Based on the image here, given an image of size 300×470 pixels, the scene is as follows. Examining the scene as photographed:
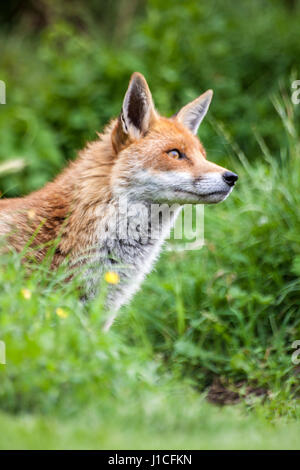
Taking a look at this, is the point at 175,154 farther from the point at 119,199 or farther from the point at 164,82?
the point at 164,82

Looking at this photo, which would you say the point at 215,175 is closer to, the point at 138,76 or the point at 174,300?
the point at 138,76

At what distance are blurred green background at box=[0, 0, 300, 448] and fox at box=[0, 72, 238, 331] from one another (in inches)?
12.1

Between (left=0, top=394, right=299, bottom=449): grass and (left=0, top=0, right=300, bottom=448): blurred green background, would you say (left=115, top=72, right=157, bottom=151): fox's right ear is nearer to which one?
(left=0, top=0, right=300, bottom=448): blurred green background

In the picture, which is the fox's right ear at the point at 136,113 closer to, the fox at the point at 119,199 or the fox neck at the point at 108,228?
the fox at the point at 119,199

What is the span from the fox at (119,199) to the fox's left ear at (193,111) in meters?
0.35

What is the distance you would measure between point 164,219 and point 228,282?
3.78 feet

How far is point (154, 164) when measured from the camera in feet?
14.5

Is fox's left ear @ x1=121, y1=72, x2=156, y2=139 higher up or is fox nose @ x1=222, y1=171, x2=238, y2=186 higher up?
fox's left ear @ x1=121, y1=72, x2=156, y2=139

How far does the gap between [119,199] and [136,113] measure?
2.21 feet

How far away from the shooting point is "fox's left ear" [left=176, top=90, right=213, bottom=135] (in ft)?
16.3

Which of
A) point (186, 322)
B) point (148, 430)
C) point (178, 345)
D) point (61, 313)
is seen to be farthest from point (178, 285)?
point (148, 430)

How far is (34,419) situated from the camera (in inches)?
114

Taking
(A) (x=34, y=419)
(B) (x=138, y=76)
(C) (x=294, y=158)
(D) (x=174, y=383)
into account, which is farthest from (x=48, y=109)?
(A) (x=34, y=419)

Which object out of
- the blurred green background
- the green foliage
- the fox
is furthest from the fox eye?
the green foliage
